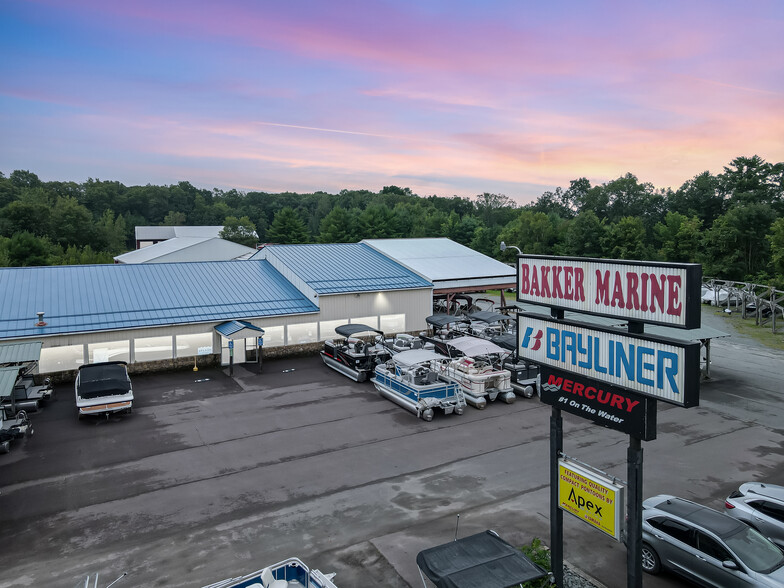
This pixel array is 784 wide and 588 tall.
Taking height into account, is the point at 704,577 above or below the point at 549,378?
below

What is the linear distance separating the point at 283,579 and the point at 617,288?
25.7 feet

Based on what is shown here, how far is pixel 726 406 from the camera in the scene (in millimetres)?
22516

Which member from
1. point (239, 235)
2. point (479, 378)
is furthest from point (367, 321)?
point (239, 235)

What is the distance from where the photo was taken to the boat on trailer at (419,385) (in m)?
21.2

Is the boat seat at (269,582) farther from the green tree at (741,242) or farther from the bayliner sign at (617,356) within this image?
the green tree at (741,242)

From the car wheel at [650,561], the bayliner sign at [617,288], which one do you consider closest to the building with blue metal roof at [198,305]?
the bayliner sign at [617,288]

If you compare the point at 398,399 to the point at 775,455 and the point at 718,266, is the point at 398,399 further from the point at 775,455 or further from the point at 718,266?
the point at 718,266

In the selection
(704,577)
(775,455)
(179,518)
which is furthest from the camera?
(775,455)

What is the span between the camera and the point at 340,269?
3616 centimetres

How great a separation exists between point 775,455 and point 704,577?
9226mm

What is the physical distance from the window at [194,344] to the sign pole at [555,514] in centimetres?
2150

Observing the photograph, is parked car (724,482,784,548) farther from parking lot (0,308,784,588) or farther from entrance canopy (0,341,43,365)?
entrance canopy (0,341,43,365)

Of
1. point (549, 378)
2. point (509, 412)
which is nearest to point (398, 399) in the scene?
point (509, 412)

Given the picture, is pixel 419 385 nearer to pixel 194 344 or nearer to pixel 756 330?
pixel 194 344
